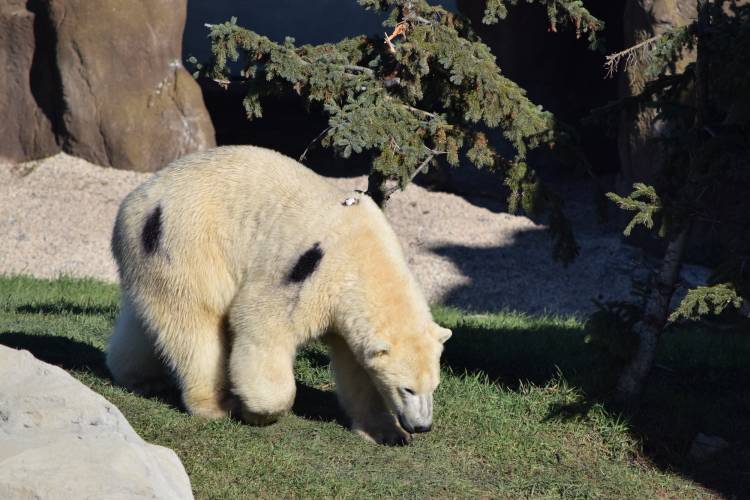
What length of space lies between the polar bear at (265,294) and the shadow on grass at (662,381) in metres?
1.31

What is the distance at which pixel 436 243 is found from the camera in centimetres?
1324

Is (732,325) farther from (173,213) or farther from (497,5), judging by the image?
(173,213)

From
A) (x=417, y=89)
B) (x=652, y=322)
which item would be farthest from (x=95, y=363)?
(x=652, y=322)

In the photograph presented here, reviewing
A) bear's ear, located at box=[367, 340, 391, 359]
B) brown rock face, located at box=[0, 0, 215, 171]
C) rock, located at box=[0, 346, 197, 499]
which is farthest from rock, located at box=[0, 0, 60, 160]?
rock, located at box=[0, 346, 197, 499]

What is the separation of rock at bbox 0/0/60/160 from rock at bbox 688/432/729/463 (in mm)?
10476

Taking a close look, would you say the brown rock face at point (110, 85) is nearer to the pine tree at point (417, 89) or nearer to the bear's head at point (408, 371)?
the pine tree at point (417, 89)

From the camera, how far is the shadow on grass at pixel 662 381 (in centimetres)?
594

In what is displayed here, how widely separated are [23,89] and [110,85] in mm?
1295

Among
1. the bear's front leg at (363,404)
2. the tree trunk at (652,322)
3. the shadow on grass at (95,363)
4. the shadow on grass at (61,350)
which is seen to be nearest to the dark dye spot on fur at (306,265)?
the bear's front leg at (363,404)

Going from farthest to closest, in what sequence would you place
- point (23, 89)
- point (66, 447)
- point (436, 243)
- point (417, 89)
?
point (23, 89), point (436, 243), point (417, 89), point (66, 447)

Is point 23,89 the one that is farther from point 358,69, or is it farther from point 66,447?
point 66,447

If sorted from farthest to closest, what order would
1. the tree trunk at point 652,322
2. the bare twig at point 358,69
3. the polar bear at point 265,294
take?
the bare twig at point 358,69 < the tree trunk at point 652,322 < the polar bear at point 265,294

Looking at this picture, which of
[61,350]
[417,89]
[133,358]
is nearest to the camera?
[133,358]

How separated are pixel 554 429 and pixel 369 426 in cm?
121
